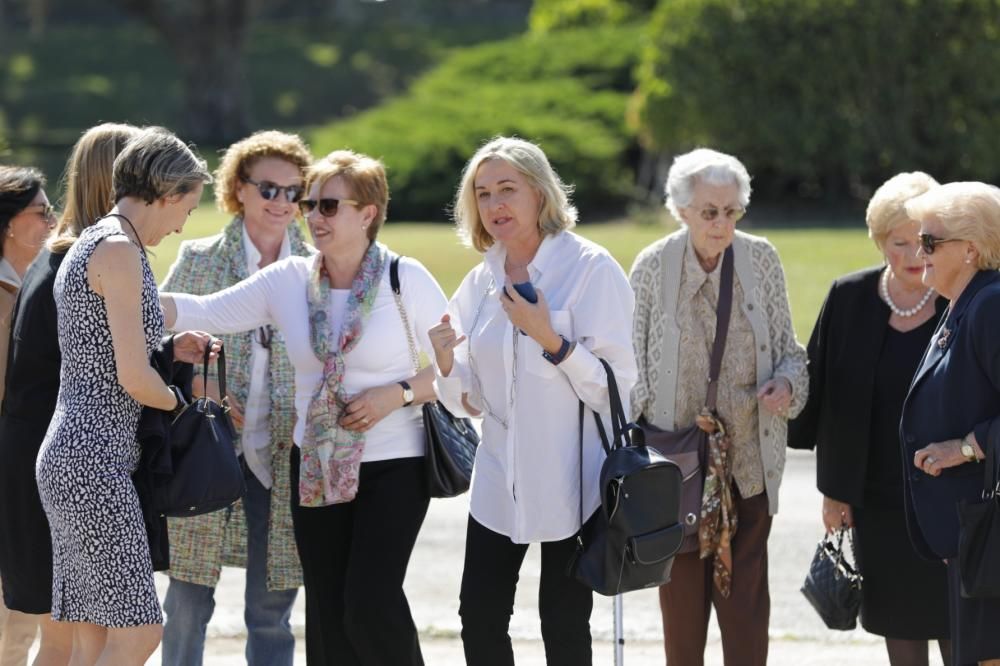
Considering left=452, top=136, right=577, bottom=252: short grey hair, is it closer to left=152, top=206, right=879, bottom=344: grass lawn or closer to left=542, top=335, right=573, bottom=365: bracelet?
left=542, top=335, right=573, bottom=365: bracelet

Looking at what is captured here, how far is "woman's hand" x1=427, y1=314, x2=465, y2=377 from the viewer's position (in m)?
4.58

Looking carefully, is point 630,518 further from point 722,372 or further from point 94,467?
point 94,467

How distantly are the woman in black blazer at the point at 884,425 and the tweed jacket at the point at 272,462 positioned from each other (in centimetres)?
195

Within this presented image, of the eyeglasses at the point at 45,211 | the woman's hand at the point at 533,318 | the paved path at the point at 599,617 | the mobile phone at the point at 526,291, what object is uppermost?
the eyeglasses at the point at 45,211

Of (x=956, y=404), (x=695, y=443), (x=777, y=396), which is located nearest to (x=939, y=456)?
(x=956, y=404)

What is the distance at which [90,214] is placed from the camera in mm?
4609

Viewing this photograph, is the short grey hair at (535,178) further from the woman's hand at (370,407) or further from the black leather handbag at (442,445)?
the woman's hand at (370,407)

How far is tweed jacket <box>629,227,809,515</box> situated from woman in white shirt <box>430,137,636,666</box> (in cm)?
76

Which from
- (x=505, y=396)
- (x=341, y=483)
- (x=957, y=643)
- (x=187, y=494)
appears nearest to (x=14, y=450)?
(x=187, y=494)

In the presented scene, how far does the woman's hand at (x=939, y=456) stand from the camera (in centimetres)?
423

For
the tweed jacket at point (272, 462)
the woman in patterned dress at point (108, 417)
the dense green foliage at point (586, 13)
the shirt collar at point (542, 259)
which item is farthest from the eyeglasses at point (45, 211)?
the dense green foliage at point (586, 13)

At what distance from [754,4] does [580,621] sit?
16.2m

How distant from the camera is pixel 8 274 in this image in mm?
5223

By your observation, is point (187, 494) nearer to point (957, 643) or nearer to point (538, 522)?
point (538, 522)
